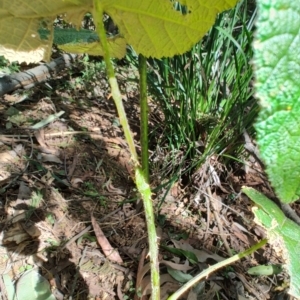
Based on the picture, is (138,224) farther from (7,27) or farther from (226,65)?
(7,27)

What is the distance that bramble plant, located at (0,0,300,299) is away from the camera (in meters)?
0.24

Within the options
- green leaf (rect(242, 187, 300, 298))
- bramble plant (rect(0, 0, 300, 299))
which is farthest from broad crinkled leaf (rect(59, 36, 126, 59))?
green leaf (rect(242, 187, 300, 298))

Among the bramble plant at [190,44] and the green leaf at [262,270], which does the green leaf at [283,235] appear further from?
the green leaf at [262,270]

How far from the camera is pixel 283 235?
0.41 meters

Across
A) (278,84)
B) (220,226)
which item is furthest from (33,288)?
(278,84)

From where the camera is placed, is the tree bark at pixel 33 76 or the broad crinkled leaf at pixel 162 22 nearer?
the broad crinkled leaf at pixel 162 22

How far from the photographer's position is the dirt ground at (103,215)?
122 cm

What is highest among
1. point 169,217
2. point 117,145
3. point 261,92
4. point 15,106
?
point 15,106

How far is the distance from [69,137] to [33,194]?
0.35m

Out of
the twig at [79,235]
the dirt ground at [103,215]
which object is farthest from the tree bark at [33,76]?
the twig at [79,235]

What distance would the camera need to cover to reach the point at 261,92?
247 millimetres

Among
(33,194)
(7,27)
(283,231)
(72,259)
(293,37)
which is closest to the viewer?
(293,37)

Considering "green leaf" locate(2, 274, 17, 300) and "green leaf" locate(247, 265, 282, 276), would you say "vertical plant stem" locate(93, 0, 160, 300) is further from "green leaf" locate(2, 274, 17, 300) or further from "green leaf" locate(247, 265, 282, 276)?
"green leaf" locate(247, 265, 282, 276)

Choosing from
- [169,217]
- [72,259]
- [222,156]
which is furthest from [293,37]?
[222,156]
